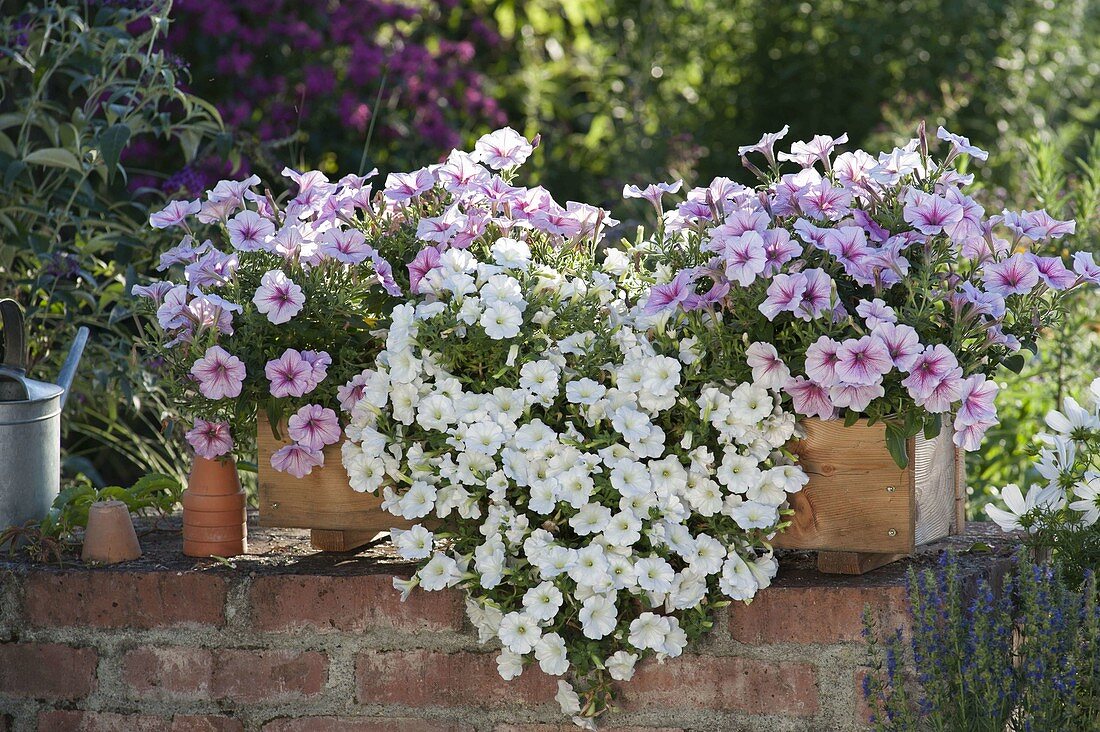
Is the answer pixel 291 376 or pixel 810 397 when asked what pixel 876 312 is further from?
pixel 291 376

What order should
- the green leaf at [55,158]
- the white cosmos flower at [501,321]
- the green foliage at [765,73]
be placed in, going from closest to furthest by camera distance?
the white cosmos flower at [501,321], the green leaf at [55,158], the green foliage at [765,73]

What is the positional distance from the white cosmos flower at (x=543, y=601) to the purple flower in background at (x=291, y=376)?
44 centimetres

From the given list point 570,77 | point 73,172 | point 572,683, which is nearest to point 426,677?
point 572,683

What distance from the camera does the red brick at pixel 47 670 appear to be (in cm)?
194

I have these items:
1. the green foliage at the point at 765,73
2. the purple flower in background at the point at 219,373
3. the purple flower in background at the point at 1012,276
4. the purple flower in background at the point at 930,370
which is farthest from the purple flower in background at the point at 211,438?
the green foliage at the point at 765,73

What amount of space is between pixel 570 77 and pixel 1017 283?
13.8 feet

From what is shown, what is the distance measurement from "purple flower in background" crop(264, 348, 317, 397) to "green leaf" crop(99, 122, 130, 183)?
0.85 metres

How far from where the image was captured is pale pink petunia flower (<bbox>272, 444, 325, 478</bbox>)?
186cm

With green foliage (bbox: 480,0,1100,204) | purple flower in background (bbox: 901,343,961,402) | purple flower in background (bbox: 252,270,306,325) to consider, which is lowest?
purple flower in background (bbox: 901,343,961,402)

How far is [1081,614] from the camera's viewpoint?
65.1 inches

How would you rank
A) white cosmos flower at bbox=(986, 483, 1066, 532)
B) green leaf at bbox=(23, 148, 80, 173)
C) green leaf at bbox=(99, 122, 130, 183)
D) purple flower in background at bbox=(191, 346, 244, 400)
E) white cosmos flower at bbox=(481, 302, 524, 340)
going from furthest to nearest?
green leaf at bbox=(23, 148, 80, 173) < green leaf at bbox=(99, 122, 130, 183) < white cosmos flower at bbox=(986, 483, 1066, 532) < purple flower in background at bbox=(191, 346, 244, 400) < white cosmos flower at bbox=(481, 302, 524, 340)

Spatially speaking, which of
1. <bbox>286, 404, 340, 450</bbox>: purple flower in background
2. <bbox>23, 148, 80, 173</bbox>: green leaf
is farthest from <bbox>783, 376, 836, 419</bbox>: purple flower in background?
<bbox>23, 148, 80, 173</bbox>: green leaf

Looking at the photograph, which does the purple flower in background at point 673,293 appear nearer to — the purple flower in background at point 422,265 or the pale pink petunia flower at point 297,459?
the purple flower in background at point 422,265

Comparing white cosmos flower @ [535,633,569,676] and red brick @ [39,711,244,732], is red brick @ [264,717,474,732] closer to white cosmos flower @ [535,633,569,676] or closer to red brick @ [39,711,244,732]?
red brick @ [39,711,244,732]
